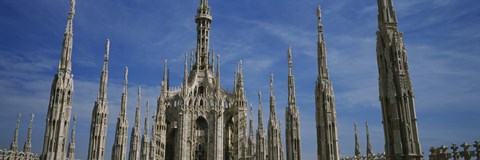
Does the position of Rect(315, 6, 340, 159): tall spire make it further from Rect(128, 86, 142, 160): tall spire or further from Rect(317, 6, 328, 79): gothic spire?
Rect(128, 86, 142, 160): tall spire

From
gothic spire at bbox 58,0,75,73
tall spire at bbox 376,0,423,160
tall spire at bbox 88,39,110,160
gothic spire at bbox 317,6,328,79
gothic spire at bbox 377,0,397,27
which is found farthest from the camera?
tall spire at bbox 88,39,110,160

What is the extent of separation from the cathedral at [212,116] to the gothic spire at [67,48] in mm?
49

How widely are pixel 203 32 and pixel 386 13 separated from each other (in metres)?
63.3

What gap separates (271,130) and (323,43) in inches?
733

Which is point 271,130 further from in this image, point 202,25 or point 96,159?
point 202,25

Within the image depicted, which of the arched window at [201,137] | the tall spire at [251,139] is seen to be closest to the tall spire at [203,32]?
the arched window at [201,137]

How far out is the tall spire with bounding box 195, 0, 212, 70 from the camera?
76.8 metres

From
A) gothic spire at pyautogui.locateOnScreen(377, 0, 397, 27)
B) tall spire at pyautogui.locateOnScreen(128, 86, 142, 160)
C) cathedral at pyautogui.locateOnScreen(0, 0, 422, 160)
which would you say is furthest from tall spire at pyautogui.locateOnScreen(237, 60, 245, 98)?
gothic spire at pyautogui.locateOnScreen(377, 0, 397, 27)

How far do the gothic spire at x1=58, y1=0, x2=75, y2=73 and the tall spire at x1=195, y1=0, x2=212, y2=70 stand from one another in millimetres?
54459

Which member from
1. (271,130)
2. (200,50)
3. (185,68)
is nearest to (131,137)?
(271,130)

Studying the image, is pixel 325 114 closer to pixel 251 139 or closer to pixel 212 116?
pixel 251 139

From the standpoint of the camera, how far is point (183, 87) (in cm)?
6944

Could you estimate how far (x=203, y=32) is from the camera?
78.2 m

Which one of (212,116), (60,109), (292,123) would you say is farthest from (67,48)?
(212,116)
